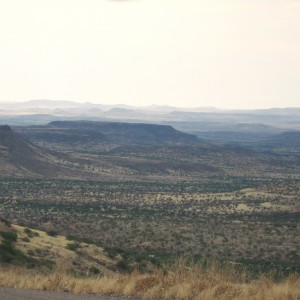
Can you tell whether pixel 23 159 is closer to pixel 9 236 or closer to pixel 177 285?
pixel 9 236

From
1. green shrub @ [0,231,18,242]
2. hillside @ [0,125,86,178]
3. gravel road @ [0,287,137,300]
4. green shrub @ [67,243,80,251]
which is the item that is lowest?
hillside @ [0,125,86,178]

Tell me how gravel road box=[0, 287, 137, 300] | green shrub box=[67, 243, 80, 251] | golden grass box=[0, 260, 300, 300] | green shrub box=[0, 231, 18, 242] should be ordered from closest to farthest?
golden grass box=[0, 260, 300, 300], gravel road box=[0, 287, 137, 300], green shrub box=[0, 231, 18, 242], green shrub box=[67, 243, 80, 251]

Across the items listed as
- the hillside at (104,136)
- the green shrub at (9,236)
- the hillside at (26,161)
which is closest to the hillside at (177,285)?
the green shrub at (9,236)

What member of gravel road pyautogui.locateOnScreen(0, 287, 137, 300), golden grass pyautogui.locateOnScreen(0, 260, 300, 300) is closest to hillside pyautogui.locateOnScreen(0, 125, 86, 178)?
golden grass pyautogui.locateOnScreen(0, 260, 300, 300)

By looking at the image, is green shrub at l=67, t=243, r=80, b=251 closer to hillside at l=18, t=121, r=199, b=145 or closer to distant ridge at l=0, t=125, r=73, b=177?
distant ridge at l=0, t=125, r=73, b=177

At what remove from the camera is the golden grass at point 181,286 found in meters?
9.59

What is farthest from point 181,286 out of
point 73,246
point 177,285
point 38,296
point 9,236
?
point 73,246

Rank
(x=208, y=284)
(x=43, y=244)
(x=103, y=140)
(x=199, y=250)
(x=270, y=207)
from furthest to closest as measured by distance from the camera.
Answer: (x=103, y=140)
(x=270, y=207)
(x=199, y=250)
(x=43, y=244)
(x=208, y=284)

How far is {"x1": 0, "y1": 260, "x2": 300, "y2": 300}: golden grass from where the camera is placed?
9594 millimetres

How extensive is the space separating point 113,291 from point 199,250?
2437 cm

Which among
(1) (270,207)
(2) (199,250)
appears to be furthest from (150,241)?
(1) (270,207)

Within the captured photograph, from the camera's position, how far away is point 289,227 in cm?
4425

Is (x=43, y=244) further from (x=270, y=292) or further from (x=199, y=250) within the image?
(x=199, y=250)

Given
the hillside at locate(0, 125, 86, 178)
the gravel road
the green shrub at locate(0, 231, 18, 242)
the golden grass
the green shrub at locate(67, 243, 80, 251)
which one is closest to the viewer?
the golden grass
